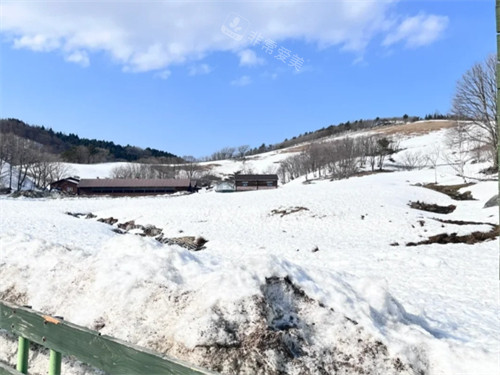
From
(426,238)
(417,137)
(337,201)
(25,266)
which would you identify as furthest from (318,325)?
(417,137)

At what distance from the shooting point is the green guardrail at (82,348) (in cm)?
265

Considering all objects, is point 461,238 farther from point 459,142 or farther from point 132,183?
point 132,183

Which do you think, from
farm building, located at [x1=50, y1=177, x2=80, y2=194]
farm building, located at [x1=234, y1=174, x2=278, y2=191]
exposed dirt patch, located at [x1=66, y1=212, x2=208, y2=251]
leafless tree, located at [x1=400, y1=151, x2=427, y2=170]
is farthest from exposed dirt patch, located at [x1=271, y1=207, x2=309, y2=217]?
farm building, located at [x1=50, y1=177, x2=80, y2=194]

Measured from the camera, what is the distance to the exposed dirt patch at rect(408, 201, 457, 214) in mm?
27373

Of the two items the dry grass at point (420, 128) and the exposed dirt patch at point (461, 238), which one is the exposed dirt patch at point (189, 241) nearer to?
the exposed dirt patch at point (461, 238)

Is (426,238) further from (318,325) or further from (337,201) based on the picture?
(318,325)

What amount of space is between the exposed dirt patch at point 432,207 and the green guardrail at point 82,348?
28.0m

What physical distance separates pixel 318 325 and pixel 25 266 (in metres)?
4.69

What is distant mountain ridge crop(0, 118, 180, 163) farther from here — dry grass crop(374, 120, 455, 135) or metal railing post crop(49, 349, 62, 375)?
metal railing post crop(49, 349, 62, 375)

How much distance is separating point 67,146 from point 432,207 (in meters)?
183

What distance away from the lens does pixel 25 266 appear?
5945mm

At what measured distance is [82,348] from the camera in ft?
10.2

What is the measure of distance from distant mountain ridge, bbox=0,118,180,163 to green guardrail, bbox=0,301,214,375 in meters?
156

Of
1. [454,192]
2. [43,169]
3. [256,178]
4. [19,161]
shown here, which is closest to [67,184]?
[43,169]
